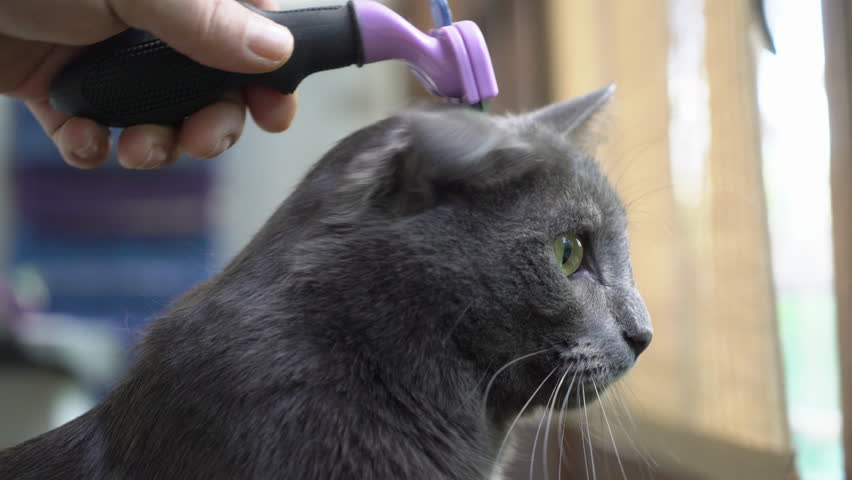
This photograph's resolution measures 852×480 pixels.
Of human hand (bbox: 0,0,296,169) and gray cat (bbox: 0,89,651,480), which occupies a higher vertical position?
human hand (bbox: 0,0,296,169)

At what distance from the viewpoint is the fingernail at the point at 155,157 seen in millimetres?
898

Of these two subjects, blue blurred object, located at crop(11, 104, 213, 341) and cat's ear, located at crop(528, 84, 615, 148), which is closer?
cat's ear, located at crop(528, 84, 615, 148)

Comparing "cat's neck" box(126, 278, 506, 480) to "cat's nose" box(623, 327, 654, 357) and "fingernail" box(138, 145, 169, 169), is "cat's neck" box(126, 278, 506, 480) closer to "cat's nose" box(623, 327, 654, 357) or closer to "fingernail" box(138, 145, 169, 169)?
"cat's nose" box(623, 327, 654, 357)

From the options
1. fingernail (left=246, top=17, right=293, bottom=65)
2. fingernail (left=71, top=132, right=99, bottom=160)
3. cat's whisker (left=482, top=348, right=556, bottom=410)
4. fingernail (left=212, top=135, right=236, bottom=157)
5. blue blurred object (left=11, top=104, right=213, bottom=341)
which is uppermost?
fingernail (left=246, top=17, right=293, bottom=65)

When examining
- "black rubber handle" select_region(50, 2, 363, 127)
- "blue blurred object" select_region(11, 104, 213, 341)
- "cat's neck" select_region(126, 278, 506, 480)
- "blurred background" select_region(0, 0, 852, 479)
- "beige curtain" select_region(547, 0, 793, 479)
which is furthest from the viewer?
"blue blurred object" select_region(11, 104, 213, 341)

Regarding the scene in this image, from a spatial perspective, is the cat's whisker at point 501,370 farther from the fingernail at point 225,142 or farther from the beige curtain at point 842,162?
the fingernail at point 225,142

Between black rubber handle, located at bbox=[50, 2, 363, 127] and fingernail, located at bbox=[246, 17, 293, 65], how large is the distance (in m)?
0.02

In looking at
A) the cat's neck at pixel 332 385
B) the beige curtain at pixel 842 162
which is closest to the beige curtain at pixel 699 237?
the beige curtain at pixel 842 162

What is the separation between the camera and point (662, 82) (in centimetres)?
121

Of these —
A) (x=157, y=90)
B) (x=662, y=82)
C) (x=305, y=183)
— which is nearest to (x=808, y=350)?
(x=662, y=82)

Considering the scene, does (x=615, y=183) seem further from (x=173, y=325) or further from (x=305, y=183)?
(x=173, y=325)

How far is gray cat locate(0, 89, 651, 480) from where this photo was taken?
60 centimetres

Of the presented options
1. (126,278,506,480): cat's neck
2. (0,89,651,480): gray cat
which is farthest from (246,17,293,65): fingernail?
(126,278,506,480): cat's neck

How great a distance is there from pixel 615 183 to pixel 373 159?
330 mm
